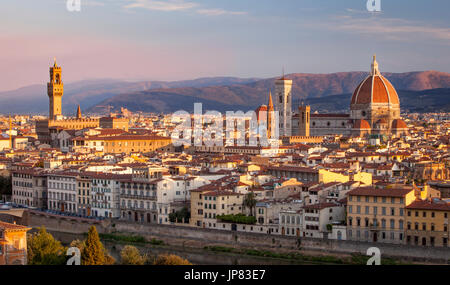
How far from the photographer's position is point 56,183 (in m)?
40.3

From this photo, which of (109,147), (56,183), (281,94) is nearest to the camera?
(56,183)

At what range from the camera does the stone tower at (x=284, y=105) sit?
86.9 meters

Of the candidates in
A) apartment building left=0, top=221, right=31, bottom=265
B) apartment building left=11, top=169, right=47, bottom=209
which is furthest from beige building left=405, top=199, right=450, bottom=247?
apartment building left=11, top=169, right=47, bottom=209

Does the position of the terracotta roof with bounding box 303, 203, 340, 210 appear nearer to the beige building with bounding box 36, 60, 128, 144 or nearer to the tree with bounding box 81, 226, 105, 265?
the tree with bounding box 81, 226, 105, 265

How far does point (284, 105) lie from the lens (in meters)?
87.5

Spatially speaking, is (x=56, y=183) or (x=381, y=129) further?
(x=381, y=129)

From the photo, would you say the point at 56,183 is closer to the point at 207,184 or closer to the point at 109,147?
the point at 207,184

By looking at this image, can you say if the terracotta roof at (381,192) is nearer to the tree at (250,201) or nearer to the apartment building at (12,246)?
the tree at (250,201)

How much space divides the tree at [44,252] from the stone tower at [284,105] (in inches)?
2382

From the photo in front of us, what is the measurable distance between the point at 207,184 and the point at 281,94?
54368 mm

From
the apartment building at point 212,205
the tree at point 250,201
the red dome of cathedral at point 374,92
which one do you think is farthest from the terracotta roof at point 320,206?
the red dome of cathedral at point 374,92

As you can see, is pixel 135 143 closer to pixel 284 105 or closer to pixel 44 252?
pixel 284 105
